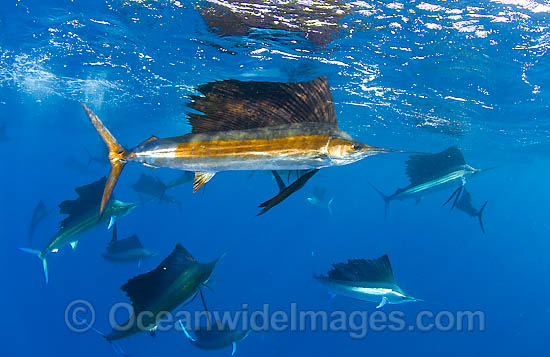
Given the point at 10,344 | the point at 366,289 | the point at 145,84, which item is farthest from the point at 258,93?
the point at 10,344

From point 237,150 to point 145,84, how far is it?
16.7 meters

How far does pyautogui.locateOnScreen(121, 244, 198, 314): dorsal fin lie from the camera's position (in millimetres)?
2670

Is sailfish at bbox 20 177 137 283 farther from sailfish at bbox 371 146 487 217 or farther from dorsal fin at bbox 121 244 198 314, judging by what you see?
sailfish at bbox 371 146 487 217

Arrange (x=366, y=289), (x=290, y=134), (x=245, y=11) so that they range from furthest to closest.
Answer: (x=245, y=11) → (x=366, y=289) → (x=290, y=134)

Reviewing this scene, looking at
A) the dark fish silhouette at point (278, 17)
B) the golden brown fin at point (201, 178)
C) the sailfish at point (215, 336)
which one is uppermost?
the dark fish silhouette at point (278, 17)

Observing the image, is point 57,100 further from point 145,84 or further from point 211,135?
point 211,135

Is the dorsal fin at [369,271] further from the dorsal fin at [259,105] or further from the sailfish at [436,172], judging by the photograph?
the dorsal fin at [259,105]

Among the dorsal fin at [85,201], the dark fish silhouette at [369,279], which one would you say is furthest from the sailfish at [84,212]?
the dark fish silhouette at [369,279]

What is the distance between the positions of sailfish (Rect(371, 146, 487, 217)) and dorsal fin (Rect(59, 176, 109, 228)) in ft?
17.0

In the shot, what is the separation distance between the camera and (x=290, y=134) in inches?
55.4

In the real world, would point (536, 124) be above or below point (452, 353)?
above

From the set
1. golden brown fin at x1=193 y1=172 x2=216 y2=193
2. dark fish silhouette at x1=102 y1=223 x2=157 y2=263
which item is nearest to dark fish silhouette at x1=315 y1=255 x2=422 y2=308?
golden brown fin at x1=193 y1=172 x2=216 y2=193

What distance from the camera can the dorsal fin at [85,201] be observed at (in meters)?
3.97

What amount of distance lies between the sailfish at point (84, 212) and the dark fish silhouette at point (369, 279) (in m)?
3.20
